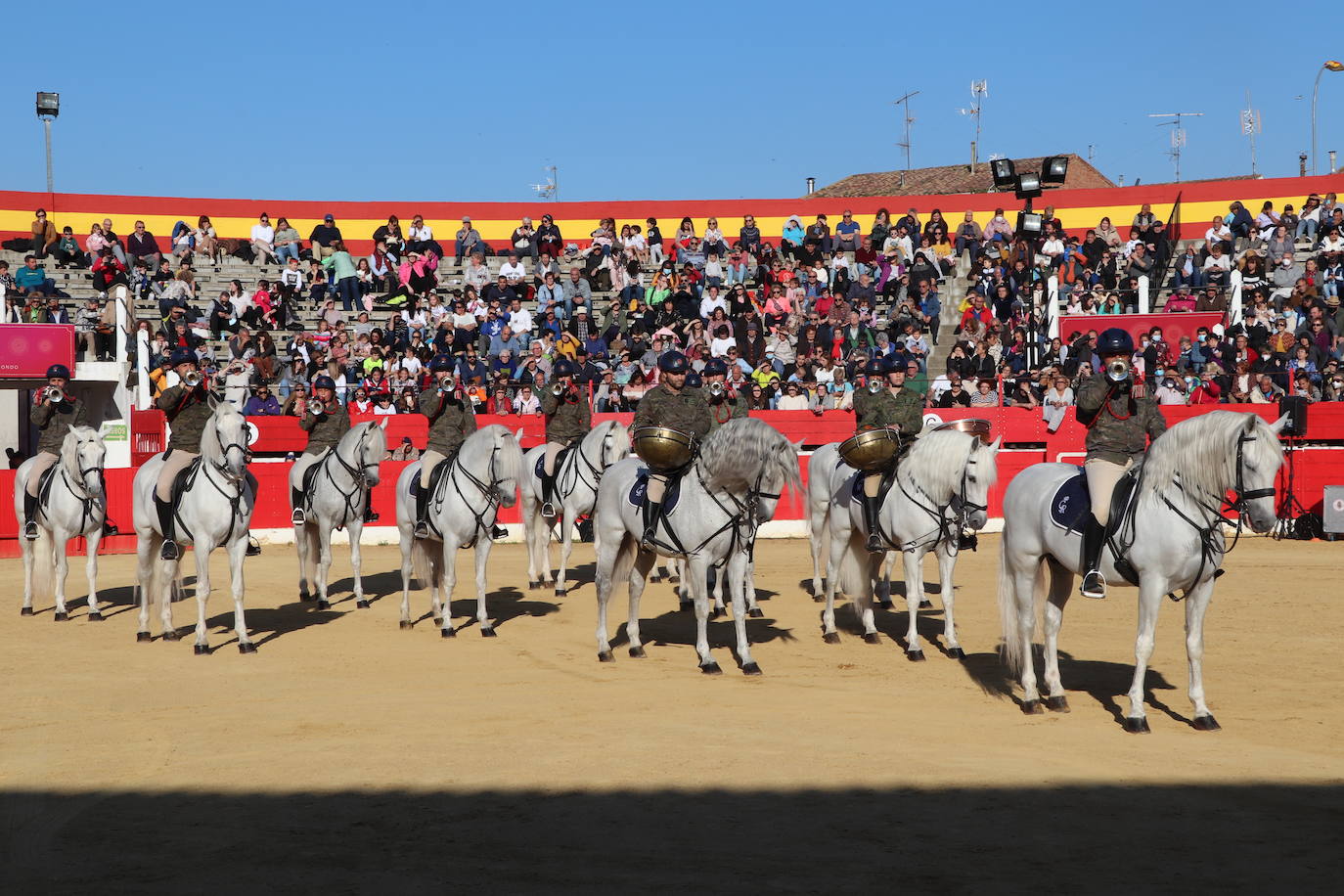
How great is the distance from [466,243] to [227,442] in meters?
22.0

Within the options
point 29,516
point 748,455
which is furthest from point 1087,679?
point 29,516

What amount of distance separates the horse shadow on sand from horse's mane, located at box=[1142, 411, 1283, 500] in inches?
71.5

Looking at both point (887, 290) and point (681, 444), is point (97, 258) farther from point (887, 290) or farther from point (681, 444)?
point (681, 444)

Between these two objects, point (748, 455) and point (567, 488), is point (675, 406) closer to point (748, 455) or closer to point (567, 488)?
point (748, 455)

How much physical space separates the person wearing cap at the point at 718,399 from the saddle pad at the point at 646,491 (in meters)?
0.73

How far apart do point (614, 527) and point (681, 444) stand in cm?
138

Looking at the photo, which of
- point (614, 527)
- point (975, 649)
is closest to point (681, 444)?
point (614, 527)

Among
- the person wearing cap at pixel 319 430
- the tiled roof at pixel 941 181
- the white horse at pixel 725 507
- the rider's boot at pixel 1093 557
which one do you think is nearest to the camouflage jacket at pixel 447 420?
the person wearing cap at pixel 319 430

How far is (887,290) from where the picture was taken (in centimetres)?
3112

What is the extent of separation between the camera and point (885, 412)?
13500 mm

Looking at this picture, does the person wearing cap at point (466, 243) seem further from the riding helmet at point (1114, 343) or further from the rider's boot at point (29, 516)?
the riding helmet at point (1114, 343)

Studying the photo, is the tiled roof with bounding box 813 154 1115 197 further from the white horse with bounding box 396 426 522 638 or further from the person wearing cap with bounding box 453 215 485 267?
the white horse with bounding box 396 426 522 638

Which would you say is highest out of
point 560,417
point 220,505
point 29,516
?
point 560,417

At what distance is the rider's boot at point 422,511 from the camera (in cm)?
1470
